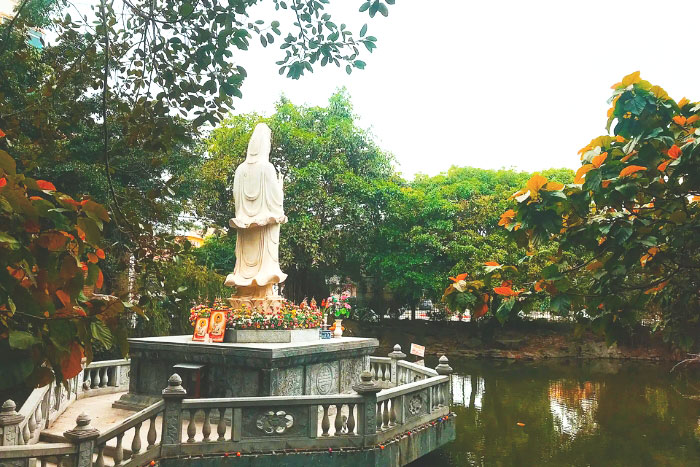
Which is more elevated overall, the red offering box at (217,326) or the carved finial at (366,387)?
the red offering box at (217,326)

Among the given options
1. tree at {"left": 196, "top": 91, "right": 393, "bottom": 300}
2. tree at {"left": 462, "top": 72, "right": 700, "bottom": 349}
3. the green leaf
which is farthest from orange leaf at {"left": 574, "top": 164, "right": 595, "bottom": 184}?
tree at {"left": 196, "top": 91, "right": 393, "bottom": 300}

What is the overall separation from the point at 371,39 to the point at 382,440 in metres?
4.82

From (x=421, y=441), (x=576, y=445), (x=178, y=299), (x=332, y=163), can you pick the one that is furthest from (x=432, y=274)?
A: (x=178, y=299)

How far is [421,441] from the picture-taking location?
768cm

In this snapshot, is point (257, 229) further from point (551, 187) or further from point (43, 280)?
point (43, 280)

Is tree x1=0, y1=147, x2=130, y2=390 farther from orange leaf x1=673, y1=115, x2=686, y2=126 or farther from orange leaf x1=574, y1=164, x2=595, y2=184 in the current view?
orange leaf x1=673, y1=115, x2=686, y2=126

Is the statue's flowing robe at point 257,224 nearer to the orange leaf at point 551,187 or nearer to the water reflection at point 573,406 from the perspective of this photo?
the water reflection at point 573,406

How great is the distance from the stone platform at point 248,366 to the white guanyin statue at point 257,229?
4.62 ft

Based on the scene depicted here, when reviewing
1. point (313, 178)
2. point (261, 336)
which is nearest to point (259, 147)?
point (261, 336)

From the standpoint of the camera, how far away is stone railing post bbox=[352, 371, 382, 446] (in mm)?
6652

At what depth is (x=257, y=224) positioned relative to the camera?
10.1 meters

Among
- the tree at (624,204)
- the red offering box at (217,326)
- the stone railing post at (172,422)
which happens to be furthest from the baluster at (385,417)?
the tree at (624,204)

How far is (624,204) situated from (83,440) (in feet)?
16.0

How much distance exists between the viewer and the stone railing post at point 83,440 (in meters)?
5.11
